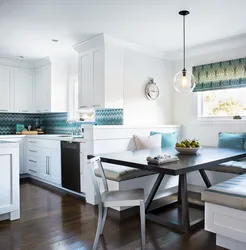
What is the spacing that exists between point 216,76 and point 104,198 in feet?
10.1

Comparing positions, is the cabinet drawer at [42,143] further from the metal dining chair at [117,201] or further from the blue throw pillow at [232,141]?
the blue throw pillow at [232,141]

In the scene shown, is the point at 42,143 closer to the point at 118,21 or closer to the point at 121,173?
the point at 121,173

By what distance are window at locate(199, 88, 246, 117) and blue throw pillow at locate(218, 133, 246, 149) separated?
0.46m

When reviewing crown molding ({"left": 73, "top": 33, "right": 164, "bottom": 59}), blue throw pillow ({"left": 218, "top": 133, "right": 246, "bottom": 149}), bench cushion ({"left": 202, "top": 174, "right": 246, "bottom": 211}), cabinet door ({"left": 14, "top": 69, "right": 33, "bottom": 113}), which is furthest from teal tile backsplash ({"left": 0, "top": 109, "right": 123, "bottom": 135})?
bench cushion ({"left": 202, "top": 174, "right": 246, "bottom": 211})

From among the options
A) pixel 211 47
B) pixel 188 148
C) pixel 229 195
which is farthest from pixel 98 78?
pixel 229 195

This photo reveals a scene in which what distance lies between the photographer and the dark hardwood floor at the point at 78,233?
2350 millimetres

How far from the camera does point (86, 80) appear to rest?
430 centimetres

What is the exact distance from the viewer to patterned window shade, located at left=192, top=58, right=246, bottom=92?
4.12 metres

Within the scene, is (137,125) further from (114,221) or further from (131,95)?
(114,221)

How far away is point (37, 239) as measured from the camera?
8.13 feet

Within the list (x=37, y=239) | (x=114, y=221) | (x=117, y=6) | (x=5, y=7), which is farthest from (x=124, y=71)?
(x=37, y=239)

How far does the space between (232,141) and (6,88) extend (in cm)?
445

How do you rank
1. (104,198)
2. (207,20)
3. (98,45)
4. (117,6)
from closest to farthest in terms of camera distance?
(104,198)
(117,6)
(207,20)
(98,45)

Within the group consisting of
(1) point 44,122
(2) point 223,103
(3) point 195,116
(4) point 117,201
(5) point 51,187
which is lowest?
(5) point 51,187
